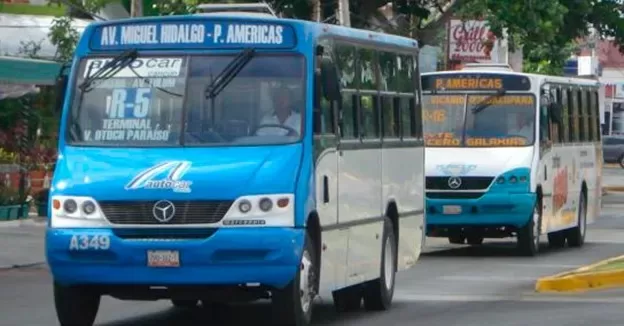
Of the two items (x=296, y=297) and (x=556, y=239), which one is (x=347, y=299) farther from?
(x=556, y=239)

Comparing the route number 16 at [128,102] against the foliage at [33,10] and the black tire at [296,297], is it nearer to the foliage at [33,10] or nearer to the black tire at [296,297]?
the black tire at [296,297]

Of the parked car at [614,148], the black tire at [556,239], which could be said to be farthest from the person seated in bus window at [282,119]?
the parked car at [614,148]

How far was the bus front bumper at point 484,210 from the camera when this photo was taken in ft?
77.9

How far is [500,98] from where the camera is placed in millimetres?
24344

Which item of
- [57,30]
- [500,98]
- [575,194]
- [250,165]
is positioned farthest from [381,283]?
[57,30]

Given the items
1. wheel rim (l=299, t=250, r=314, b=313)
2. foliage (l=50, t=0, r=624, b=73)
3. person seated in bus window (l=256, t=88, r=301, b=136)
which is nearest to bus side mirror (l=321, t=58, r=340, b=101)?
person seated in bus window (l=256, t=88, r=301, b=136)

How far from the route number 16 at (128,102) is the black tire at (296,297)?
176 cm

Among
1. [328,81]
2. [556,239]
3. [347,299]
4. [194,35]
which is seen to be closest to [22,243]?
[556,239]

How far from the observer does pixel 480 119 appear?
79.9 feet

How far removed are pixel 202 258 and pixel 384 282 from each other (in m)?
3.70

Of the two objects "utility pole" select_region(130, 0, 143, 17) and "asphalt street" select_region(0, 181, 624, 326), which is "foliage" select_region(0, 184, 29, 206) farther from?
"asphalt street" select_region(0, 181, 624, 326)

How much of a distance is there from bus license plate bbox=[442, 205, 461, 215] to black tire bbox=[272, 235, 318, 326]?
34.1ft

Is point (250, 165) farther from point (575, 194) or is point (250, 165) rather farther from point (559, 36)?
point (559, 36)

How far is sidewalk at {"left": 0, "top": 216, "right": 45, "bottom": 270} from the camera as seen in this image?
72.0ft
